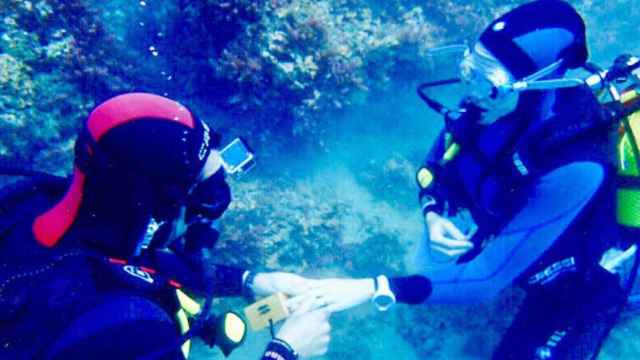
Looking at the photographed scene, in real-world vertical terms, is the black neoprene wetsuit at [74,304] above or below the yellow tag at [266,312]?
above

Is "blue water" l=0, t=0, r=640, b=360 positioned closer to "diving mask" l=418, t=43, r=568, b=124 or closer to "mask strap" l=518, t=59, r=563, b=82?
"diving mask" l=418, t=43, r=568, b=124

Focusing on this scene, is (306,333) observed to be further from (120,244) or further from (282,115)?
(282,115)

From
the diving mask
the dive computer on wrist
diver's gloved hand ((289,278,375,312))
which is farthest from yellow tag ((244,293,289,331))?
the diving mask

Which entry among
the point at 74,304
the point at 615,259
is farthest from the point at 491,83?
the point at 74,304

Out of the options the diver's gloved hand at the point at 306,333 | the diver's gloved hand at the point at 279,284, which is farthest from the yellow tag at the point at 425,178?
the diver's gloved hand at the point at 306,333

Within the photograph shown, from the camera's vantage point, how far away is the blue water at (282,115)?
5781mm

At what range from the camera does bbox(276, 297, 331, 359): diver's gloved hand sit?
2.66 m

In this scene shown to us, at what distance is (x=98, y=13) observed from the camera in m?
6.28

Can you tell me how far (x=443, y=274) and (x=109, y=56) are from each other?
16.3 ft

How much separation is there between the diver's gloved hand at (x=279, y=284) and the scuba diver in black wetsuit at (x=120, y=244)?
2.18 feet

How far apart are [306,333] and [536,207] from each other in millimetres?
1698

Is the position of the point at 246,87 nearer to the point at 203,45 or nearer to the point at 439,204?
the point at 203,45

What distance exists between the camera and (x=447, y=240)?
379 centimetres

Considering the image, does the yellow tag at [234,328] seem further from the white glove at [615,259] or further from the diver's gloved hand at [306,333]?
the white glove at [615,259]
